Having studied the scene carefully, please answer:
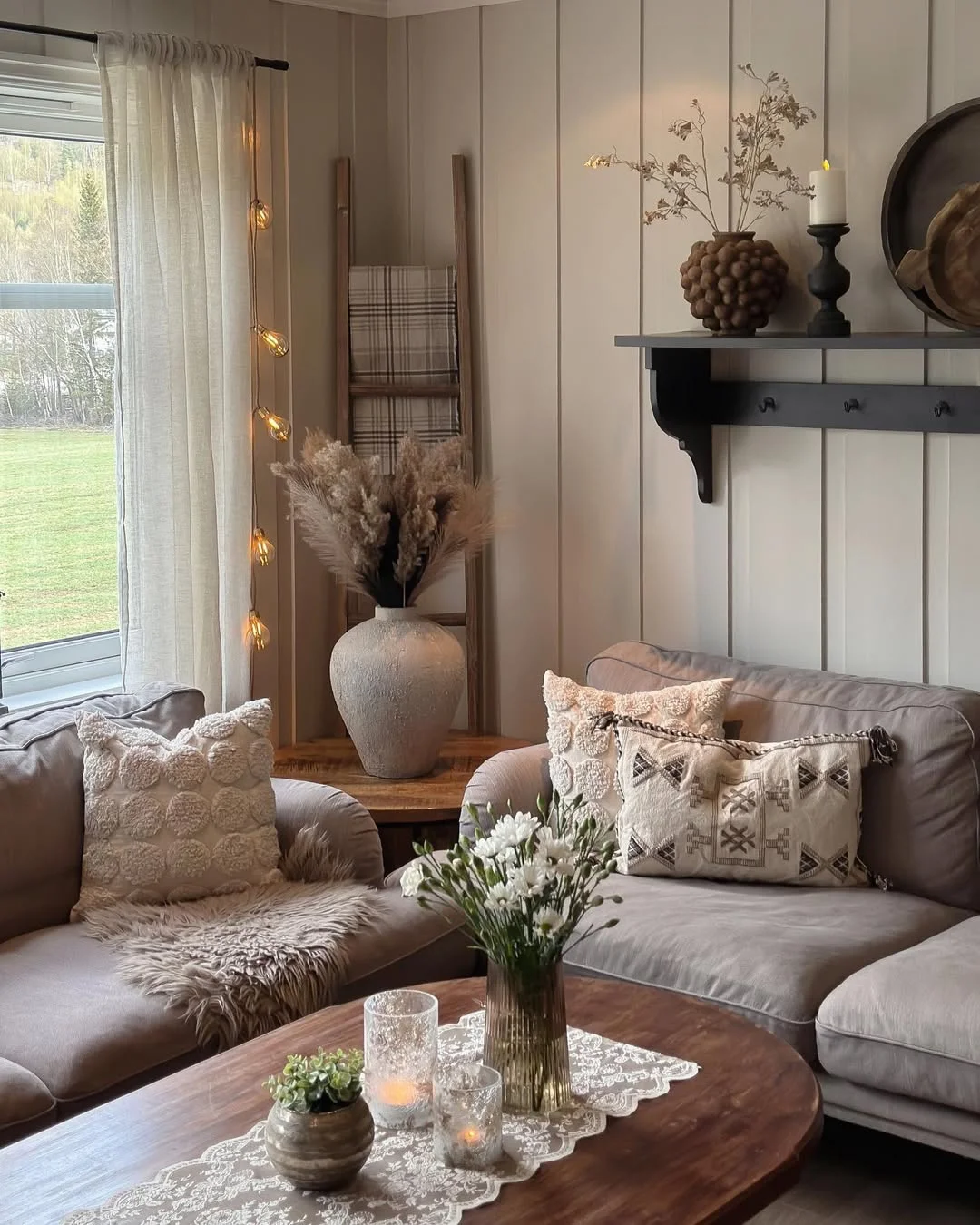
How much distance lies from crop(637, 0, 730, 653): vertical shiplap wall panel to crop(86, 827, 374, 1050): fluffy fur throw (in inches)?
44.4

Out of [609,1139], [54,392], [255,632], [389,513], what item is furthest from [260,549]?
[609,1139]

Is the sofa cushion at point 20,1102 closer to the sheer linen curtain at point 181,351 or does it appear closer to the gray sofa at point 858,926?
the gray sofa at point 858,926

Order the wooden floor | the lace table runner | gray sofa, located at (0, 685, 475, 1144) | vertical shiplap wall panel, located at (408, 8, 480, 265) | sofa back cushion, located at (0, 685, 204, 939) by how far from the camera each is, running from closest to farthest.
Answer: the lace table runner < gray sofa, located at (0, 685, 475, 1144) < the wooden floor < sofa back cushion, located at (0, 685, 204, 939) < vertical shiplap wall panel, located at (408, 8, 480, 265)

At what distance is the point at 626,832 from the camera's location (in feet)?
10.4

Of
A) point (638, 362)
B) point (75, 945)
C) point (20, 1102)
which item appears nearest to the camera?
point (20, 1102)

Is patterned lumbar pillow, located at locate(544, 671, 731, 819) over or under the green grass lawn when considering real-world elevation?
under

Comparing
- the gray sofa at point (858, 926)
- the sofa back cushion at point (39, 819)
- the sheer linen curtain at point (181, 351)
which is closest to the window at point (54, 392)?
the sheer linen curtain at point (181, 351)

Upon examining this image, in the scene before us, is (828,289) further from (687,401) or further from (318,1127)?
(318,1127)

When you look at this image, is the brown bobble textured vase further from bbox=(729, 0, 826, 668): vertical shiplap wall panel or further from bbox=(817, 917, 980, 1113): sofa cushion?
bbox=(817, 917, 980, 1113): sofa cushion

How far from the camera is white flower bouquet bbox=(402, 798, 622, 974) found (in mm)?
1941

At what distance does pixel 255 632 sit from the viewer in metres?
3.82

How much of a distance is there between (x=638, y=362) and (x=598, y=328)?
146 millimetres

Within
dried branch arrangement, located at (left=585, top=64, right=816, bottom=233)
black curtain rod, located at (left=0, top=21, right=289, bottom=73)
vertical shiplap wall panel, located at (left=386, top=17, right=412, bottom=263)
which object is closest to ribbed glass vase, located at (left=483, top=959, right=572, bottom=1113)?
dried branch arrangement, located at (left=585, top=64, right=816, bottom=233)

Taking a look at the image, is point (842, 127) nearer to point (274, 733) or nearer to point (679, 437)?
point (679, 437)
